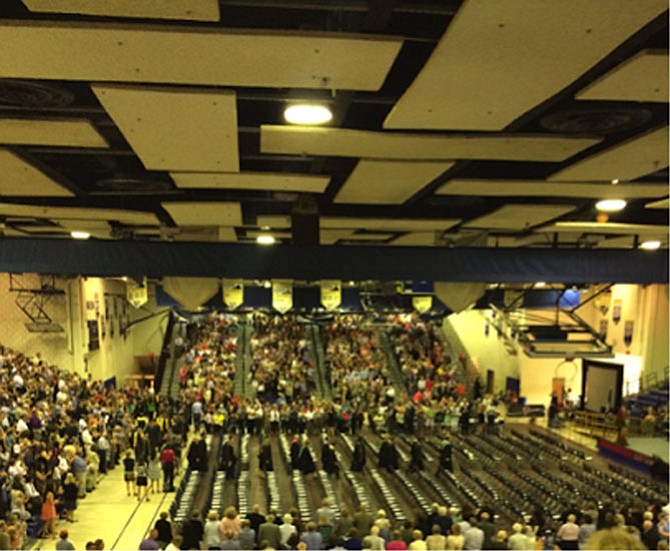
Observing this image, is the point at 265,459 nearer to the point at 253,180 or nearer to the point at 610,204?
the point at 253,180

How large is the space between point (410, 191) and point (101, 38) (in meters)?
5.25

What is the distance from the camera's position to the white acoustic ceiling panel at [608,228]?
33.9 ft

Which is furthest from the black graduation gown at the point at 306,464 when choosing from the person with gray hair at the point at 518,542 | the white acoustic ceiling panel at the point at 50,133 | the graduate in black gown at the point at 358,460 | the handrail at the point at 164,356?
the handrail at the point at 164,356

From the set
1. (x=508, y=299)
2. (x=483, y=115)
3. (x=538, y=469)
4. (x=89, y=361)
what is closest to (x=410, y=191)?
(x=483, y=115)

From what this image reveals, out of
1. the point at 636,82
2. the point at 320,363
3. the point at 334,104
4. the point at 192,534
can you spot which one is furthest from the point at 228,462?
the point at 320,363

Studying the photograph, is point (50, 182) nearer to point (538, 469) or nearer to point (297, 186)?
point (297, 186)

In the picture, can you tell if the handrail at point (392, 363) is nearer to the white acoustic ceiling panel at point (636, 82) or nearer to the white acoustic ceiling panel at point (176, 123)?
the white acoustic ceiling panel at point (176, 123)

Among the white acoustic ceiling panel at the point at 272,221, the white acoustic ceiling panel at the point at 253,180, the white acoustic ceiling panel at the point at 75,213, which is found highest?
the white acoustic ceiling panel at the point at 253,180

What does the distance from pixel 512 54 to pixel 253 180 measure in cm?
445

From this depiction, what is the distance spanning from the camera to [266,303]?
63.9 ft

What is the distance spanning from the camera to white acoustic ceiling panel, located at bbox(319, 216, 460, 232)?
10.3 meters

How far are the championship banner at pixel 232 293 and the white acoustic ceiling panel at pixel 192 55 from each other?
1302cm

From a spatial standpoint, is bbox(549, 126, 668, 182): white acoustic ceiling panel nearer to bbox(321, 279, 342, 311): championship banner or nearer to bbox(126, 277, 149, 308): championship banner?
bbox(321, 279, 342, 311): championship banner

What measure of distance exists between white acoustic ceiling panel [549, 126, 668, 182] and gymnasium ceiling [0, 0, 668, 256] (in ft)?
0.10
